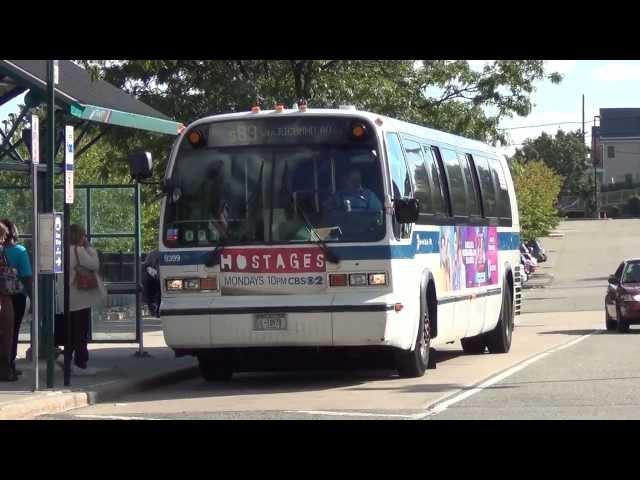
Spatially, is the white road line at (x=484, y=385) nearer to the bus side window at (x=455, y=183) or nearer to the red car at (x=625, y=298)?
the bus side window at (x=455, y=183)

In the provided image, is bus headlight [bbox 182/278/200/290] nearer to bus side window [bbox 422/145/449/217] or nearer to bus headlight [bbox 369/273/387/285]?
bus headlight [bbox 369/273/387/285]

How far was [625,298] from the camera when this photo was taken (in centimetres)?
2747

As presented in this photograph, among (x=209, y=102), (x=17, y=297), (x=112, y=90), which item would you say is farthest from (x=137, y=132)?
(x=17, y=297)

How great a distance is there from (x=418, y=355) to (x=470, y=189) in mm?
4317

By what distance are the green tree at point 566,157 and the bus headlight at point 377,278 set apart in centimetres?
11658

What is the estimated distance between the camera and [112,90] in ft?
69.2

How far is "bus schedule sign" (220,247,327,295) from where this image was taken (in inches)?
601

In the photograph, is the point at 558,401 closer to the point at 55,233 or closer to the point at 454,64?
the point at 55,233

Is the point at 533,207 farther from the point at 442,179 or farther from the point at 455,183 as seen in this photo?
the point at 442,179

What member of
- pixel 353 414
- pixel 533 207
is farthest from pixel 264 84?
pixel 533 207

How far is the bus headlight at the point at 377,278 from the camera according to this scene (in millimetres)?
15219

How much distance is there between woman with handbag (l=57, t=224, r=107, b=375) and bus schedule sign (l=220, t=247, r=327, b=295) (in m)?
2.11
